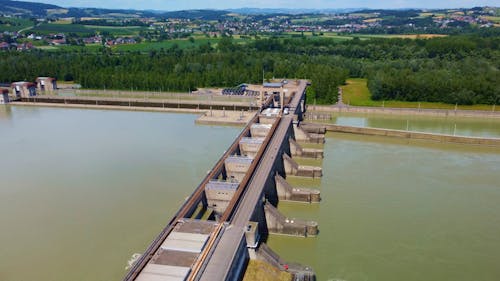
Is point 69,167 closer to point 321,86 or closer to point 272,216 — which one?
point 272,216

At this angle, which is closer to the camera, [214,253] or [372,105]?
[214,253]

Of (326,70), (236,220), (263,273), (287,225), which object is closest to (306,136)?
(287,225)

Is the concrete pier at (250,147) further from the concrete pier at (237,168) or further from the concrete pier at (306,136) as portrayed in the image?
the concrete pier at (306,136)

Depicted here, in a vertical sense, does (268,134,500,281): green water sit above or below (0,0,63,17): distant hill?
below

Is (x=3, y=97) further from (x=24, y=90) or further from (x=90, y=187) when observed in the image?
(x=90, y=187)

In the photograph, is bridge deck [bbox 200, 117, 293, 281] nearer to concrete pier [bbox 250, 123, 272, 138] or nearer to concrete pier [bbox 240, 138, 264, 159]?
concrete pier [bbox 240, 138, 264, 159]

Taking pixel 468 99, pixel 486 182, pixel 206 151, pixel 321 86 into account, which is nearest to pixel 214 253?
pixel 206 151

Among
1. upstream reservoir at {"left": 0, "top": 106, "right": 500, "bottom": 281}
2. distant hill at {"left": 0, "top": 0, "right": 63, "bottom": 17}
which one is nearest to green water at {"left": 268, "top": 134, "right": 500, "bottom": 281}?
upstream reservoir at {"left": 0, "top": 106, "right": 500, "bottom": 281}
